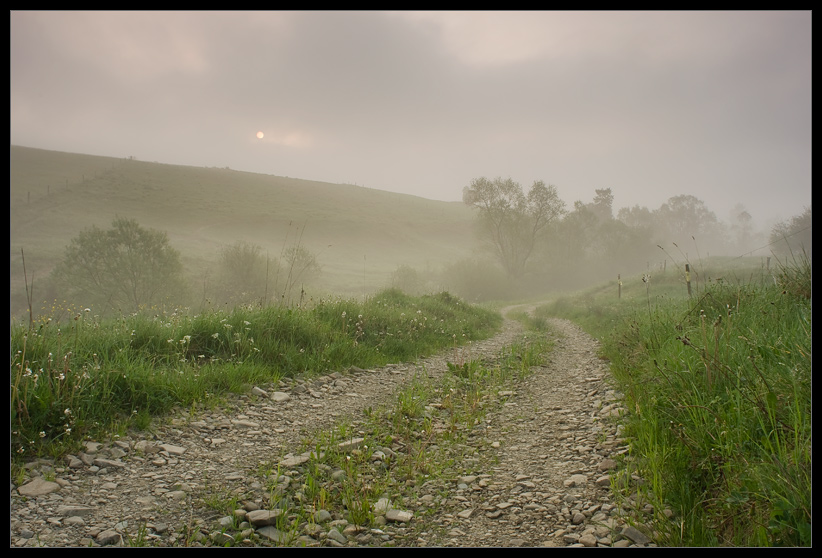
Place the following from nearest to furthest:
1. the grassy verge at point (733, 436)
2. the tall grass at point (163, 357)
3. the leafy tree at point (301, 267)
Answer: the grassy verge at point (733, 436)
the tall grass at point (163, 357)
the leafy tree at point (301, 267)

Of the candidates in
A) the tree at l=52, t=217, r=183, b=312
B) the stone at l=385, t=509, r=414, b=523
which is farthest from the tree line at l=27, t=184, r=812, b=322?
the stone at l=385, t=509, r=414, b=523

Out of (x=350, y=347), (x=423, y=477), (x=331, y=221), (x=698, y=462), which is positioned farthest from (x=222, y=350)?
(x=331, y=221)

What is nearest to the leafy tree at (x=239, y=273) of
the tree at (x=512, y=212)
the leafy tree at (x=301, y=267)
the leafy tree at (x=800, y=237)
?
the leafy tree at (x=301, y=267)

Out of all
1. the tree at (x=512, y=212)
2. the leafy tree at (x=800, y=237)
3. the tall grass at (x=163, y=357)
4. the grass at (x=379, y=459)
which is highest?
the tree at (x=512, y=212)

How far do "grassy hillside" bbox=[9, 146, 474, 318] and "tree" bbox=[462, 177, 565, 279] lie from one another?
1652 cm

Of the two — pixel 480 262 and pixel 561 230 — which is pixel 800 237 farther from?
pixel 561 230

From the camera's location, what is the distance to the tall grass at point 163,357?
15.4 ft

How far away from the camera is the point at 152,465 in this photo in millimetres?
4348

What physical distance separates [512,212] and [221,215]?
5485 centimetres

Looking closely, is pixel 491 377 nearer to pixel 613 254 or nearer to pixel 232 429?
pixel 232 429

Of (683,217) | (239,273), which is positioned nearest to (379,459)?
(239,273)

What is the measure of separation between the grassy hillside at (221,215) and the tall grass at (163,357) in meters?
40.6

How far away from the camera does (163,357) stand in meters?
6.89

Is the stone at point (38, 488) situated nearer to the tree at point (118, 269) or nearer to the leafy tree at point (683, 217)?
the tree at point (118, 269)
